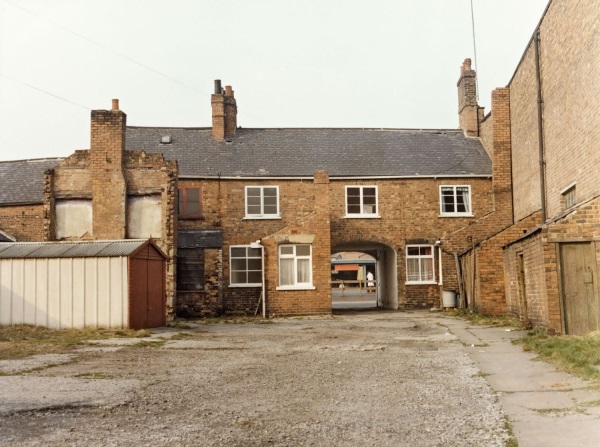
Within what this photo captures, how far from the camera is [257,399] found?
7723 millimetres

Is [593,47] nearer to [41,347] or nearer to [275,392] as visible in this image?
[275,392]

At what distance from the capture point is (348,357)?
468 inches

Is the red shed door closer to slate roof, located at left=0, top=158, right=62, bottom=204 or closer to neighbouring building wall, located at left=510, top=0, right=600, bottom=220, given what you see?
slate roof, located at left=0, top=158, right=62, bottom=204

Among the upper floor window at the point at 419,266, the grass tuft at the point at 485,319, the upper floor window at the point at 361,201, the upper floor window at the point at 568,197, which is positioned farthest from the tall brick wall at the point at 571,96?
the upper floor window at the point at 361,201

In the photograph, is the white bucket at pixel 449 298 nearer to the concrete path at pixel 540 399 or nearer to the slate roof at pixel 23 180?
the concrete path at pixel 540 399

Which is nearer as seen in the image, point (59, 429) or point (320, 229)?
point (59, 429)

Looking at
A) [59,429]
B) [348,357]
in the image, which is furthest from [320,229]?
[59,429]

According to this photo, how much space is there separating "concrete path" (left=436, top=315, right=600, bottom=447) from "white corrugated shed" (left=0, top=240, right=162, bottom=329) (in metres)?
10.3

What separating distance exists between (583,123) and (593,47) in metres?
1.73

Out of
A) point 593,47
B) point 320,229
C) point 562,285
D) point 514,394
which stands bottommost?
point 514,394

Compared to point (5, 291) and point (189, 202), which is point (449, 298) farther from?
point (5, 291)

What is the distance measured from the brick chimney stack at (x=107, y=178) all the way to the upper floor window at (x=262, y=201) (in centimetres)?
613

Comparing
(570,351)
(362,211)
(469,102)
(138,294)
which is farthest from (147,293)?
(469,102)

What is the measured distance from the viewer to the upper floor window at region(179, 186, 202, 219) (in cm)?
2775
